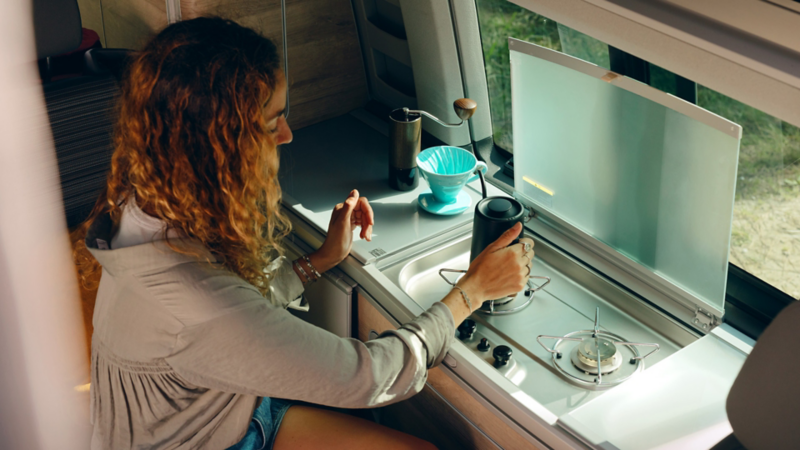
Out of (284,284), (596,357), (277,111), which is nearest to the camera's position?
(277,111)

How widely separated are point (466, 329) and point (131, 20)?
1.39m

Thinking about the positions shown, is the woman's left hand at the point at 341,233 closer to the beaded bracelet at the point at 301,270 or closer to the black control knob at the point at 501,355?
the beaded bracelet at the point at 301,270

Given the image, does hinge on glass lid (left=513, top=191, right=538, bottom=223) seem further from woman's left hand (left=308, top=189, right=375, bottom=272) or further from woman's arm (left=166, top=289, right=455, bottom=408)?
woman's arm (left=166, top=289, right=455, bottom=408)

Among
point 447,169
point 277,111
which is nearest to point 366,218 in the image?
point 447,169

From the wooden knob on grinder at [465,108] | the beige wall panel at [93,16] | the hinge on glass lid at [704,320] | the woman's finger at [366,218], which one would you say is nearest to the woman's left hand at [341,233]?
the woman's finger at [366,218]

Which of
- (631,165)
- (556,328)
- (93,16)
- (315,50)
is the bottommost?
(556,328)

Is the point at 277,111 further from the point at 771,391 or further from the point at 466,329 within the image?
the point at 771,391

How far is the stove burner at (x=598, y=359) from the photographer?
1277 millimetres

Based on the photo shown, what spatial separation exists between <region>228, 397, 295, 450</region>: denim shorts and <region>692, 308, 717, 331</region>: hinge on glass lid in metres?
0.89

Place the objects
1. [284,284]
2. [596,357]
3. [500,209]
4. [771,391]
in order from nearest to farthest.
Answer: [771,391], [596,357], [500,209], [284,284]

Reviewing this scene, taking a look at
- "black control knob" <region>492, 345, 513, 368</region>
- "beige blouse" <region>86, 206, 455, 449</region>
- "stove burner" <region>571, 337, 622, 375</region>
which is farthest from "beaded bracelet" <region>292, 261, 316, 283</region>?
"stove burner" <region>571, 337, 622, 375</region>

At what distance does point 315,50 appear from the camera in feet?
6.63

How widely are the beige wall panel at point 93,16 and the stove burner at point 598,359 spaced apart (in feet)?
5.76

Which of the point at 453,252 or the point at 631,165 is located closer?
the point at 631,165
